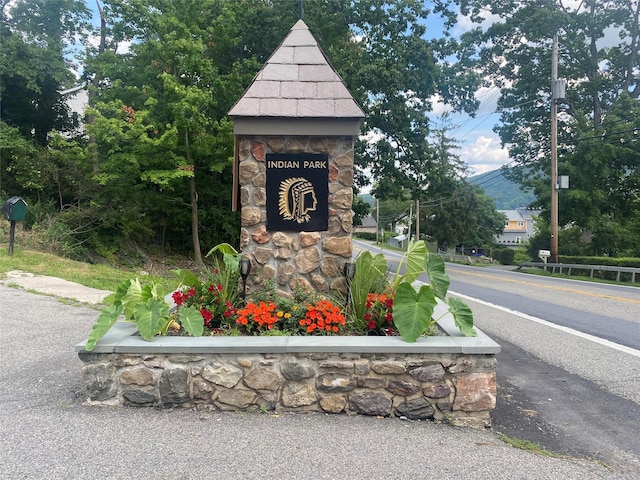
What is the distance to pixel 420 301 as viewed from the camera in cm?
370

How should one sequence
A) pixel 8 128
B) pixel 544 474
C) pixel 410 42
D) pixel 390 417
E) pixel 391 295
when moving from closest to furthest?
pixel 544 474
pixel 390 417
pixel 391 295
pixel 8 128
pixel 410 42

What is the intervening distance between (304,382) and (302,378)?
4cm

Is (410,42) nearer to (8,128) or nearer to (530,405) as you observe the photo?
(8,128)

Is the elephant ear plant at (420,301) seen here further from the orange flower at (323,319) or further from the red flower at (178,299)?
the red flower at (178,299)

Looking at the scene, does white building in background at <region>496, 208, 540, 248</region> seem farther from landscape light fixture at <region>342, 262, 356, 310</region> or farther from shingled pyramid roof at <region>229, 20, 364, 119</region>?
landscape light fixture at <region>342, 262, 356, 310</region>

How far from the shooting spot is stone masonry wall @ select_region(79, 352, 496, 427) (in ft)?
11.4

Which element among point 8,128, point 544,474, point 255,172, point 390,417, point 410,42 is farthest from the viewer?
point 410,42

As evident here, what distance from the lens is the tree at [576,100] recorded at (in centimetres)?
2277

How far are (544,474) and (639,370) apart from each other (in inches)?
133

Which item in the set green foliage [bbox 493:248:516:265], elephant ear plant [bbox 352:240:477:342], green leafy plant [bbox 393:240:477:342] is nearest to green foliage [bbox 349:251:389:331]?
elephant ear plant [bbox 352:240:477:342]

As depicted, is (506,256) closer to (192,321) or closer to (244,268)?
(244,268)

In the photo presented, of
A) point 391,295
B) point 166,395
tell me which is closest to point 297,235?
point 391,295

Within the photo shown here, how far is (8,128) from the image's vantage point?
1550 cm

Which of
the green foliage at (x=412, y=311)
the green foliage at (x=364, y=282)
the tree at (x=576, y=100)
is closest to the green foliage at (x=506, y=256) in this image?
the tree at (x=576, y=100)
